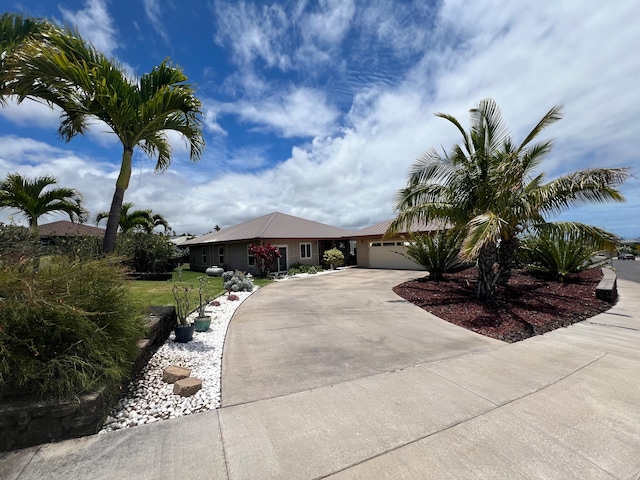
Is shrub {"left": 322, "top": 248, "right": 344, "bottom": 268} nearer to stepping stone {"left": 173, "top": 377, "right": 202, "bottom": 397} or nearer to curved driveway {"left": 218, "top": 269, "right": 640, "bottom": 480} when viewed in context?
curved driveway {"left": 218, "top": 269, "right": 640, "bottom": 480}

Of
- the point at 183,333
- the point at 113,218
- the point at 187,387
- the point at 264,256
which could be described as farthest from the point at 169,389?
the point at 264,256

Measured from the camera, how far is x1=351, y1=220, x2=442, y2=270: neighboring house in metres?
Result: 19.6

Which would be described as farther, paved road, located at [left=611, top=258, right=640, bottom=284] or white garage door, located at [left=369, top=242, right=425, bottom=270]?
white garage door, located at [left=369, top=242, right=425, bottom=270]

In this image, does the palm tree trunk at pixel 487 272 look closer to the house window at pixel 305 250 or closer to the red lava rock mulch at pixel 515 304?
the red lava rock mulch at pixel 515 304

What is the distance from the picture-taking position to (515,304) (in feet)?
27.7

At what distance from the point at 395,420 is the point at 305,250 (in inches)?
758

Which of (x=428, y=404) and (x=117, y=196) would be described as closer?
(x=428, y=404)

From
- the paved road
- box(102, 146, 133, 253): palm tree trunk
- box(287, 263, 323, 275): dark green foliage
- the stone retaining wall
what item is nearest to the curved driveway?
the stone retaining wall

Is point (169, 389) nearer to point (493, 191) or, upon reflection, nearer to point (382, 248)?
point (493, 191)

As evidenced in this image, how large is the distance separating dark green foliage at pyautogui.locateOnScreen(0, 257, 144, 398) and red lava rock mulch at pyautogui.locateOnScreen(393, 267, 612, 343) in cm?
630

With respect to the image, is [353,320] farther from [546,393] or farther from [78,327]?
[78,327]

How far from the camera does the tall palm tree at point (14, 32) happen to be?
16.6 feet

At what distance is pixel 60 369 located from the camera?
2.90m

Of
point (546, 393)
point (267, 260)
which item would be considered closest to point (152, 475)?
point (546, 393)
